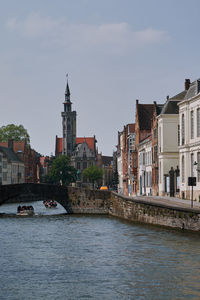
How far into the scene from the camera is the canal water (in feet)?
69.3

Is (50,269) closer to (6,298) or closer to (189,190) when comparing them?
(6,298)

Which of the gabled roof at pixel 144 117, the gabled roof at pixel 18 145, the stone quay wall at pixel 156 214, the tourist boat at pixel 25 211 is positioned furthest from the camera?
the gabled roof at pixel 18 145

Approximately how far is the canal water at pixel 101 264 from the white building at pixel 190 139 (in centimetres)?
936

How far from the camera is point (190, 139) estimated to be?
50500mm

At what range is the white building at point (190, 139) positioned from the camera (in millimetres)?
48469

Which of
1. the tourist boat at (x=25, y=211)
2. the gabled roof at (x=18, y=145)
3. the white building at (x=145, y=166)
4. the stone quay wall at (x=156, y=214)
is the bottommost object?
the tourist boat at (x=25, y=211)

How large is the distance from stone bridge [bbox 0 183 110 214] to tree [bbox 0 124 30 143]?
6448 centimetres

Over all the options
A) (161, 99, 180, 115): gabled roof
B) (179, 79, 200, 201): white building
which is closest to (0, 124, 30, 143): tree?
(161, 99, 180, 115): gabled roof

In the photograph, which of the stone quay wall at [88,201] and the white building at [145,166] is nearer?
the stone quay wall at [88,201]

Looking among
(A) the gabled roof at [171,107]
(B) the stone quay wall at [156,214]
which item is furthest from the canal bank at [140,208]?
A: (A) the gabled roof at [171,107]

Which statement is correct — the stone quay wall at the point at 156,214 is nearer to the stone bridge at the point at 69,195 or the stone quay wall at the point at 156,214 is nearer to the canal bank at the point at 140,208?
the canal bank at the point at 140,208

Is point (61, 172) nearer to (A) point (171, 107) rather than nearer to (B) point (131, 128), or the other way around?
(B) point (131, 128)

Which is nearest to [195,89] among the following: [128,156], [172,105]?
[172,105]

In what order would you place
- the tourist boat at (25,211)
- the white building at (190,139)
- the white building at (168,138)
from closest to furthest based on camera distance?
1. the white building at (190,139)
2. the white building at (168,138)
3. the tourist boat at (25,211)
